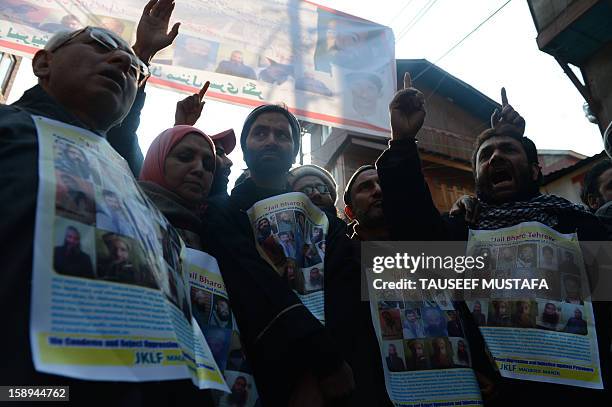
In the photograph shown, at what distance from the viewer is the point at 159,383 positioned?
80 cm

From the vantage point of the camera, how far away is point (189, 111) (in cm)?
242

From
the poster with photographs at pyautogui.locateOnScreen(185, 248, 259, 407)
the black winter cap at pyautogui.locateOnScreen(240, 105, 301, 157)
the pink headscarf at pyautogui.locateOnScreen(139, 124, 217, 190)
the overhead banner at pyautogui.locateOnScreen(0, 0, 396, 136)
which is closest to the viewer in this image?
the poster with photographs at pyautogui.locateOnScreen(185, 248, 259, 407)

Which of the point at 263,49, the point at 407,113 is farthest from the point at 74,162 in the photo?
the point at 263,49

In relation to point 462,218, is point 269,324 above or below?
below

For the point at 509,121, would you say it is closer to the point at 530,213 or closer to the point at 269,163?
the point at 530,213

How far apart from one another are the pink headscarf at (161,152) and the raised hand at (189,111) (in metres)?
0.62

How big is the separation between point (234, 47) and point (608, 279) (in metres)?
3.31

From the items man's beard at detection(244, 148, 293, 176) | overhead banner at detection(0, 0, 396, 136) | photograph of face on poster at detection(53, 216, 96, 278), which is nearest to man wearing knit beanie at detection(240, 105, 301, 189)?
man's beard at detection(244, 148, 293, 176)

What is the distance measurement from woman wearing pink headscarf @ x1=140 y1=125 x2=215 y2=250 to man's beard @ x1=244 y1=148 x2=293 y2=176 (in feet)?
0.66

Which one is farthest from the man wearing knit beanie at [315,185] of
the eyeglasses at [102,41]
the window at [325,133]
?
the window at [325,133]

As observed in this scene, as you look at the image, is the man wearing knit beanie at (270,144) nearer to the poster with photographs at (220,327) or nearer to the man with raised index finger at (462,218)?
the man with raised index finger at (462,218)

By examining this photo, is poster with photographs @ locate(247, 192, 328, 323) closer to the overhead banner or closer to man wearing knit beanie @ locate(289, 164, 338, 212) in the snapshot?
man wearing knit beanie @ locate(289, 164, 338, 212)

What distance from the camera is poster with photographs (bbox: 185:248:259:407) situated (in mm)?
1110

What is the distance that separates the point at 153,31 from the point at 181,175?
2.45 ft
